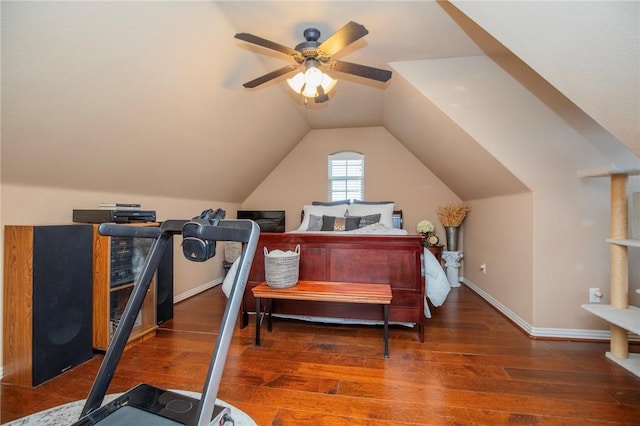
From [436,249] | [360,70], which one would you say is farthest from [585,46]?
[436,249]

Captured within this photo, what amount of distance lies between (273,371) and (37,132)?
7.01 feet

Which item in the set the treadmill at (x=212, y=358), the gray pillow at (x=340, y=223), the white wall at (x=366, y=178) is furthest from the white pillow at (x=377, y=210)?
the treadmill at (x=212, y=358)

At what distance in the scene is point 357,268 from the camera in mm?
2684

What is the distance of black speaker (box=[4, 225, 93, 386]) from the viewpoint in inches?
70.4

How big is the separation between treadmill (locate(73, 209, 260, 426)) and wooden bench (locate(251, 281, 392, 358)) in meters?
1.03

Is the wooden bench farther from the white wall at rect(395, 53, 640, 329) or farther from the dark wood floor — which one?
the white wall at rect(395, 53, 640, 329)

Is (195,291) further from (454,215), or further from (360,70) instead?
(454,215)

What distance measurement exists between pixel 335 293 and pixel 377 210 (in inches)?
84.5

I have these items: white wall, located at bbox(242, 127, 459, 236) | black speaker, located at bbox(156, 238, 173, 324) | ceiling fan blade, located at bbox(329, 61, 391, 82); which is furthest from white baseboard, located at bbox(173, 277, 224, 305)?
ceiling fan blade, located at bbox(329, 61, 391, 82)

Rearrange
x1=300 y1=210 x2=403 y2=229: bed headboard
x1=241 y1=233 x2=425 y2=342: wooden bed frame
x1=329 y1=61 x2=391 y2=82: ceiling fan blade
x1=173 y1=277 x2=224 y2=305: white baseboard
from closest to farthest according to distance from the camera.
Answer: x1=329 y1=61 x2=391 y2=82: ceiling fan blade
x1=241 y1=233 x2=425 y2=342: wooden bed frame
x1=173 y1=277 x2=224 y2=305: white baseboard
x1=300 y1=210 x2=403 y2=229: bed headboard

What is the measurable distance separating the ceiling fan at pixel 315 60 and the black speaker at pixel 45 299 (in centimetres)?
175

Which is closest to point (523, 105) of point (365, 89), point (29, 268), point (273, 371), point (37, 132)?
point (365, 89)

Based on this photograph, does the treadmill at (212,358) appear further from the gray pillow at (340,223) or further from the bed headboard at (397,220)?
the bed headboard at (397,220)

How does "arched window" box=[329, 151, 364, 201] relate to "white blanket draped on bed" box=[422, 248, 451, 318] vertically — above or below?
above
